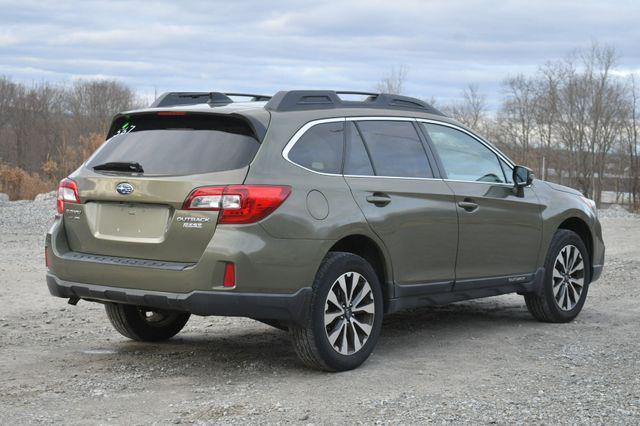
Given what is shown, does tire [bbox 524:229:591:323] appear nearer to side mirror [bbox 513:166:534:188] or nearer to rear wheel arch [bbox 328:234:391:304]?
side mirror [bbox 513:166:534:188]

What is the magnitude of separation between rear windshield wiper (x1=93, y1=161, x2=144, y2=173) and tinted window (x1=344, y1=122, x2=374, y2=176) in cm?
134

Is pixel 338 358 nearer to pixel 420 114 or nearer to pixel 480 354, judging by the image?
pixel 480 354

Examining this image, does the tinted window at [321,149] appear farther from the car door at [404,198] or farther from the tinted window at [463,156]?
the tinted window at [463,156]

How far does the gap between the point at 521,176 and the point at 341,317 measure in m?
2.45

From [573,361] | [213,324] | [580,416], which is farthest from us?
[213,324]

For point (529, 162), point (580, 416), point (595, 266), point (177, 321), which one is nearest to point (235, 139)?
point (177, 321)

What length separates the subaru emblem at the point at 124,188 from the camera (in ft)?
19.1

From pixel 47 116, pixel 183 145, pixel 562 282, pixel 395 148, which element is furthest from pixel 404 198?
pixel 47 116

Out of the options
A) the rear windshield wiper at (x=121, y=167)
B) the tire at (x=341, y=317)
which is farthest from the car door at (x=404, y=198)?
the rear windshield wiper at (x=121, y=167)

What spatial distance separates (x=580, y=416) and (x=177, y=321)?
347cm

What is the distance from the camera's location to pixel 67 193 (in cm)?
622

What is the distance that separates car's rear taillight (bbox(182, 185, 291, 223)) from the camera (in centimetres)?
551

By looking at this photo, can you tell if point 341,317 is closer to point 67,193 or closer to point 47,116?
point 67,193

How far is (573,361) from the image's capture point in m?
6.53
